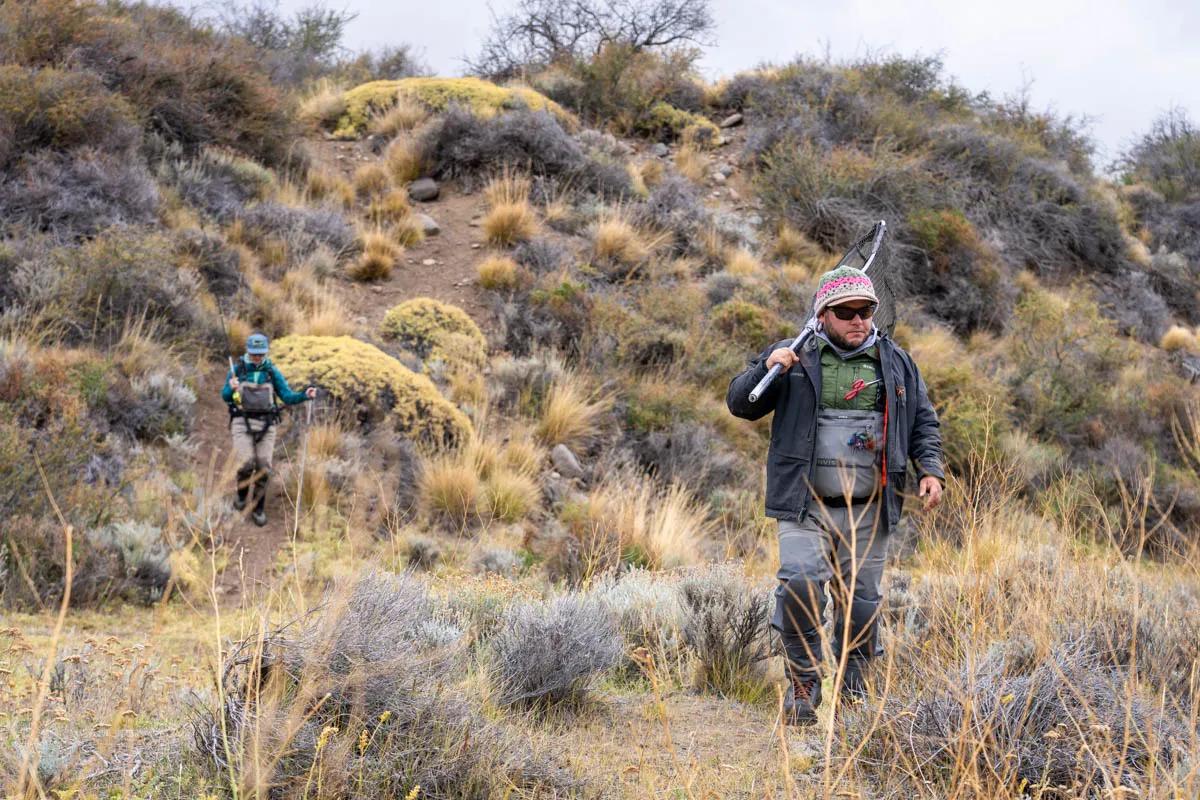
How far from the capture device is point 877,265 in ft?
15.5

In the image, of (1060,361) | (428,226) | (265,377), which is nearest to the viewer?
(265,377)

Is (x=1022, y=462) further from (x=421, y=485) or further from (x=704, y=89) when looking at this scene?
(x=704, y=89)

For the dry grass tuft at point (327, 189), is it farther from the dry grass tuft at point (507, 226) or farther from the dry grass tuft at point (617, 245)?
the dry grass tuft at point (617, 245)

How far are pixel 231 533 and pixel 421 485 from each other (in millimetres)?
1652

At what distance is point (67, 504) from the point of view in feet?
21.2

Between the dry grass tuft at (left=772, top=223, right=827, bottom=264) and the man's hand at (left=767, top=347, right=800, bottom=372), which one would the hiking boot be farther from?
the dry grass tuft at (left=772, top=223, right=827, bottom=264)

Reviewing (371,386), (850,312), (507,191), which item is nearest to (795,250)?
(507,191)

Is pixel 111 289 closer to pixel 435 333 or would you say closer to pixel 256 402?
pixel 256 402

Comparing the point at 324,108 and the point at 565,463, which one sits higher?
the point at 324,108

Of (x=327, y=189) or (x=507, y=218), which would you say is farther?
(x=327, y=189)

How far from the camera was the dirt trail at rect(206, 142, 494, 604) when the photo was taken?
7.32m

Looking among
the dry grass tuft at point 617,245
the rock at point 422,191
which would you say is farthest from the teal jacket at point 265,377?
the rock at point 422,191

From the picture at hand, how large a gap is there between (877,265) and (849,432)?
124 centimetres

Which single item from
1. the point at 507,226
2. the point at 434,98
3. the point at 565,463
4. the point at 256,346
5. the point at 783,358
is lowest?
the point at 565,463
